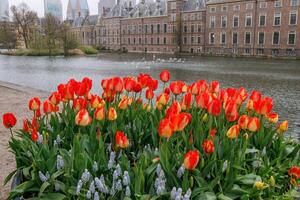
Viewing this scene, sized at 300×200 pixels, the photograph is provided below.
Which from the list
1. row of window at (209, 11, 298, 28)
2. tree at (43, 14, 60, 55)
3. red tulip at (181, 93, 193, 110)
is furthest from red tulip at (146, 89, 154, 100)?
tree at (43, 14, 60, 55)

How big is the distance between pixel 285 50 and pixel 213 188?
44.4 m

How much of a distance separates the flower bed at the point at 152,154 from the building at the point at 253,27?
42.5 meters

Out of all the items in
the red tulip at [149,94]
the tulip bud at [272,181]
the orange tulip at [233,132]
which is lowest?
the tulip bud at [272,181]

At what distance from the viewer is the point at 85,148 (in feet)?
7.76

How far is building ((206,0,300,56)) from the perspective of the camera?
42.0m

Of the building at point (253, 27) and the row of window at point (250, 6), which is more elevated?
the row of window at point (250, 6)

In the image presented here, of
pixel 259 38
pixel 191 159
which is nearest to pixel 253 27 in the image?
pixel 259 38

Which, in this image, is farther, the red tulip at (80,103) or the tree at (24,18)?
the tree at (24,18)

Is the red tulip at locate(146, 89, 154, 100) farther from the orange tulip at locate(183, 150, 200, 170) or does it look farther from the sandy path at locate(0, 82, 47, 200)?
the sandy path at locate(0, 82, 47, 200)

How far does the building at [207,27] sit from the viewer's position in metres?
42.8

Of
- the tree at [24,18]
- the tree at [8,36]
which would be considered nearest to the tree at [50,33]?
the tree at [24,18]

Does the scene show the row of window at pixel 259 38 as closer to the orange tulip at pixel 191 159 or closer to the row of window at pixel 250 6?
the row of window at pixel 250 6

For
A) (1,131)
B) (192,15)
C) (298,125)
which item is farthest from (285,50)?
(1,131)

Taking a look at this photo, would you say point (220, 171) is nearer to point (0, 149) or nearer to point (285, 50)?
point (0, 149)
